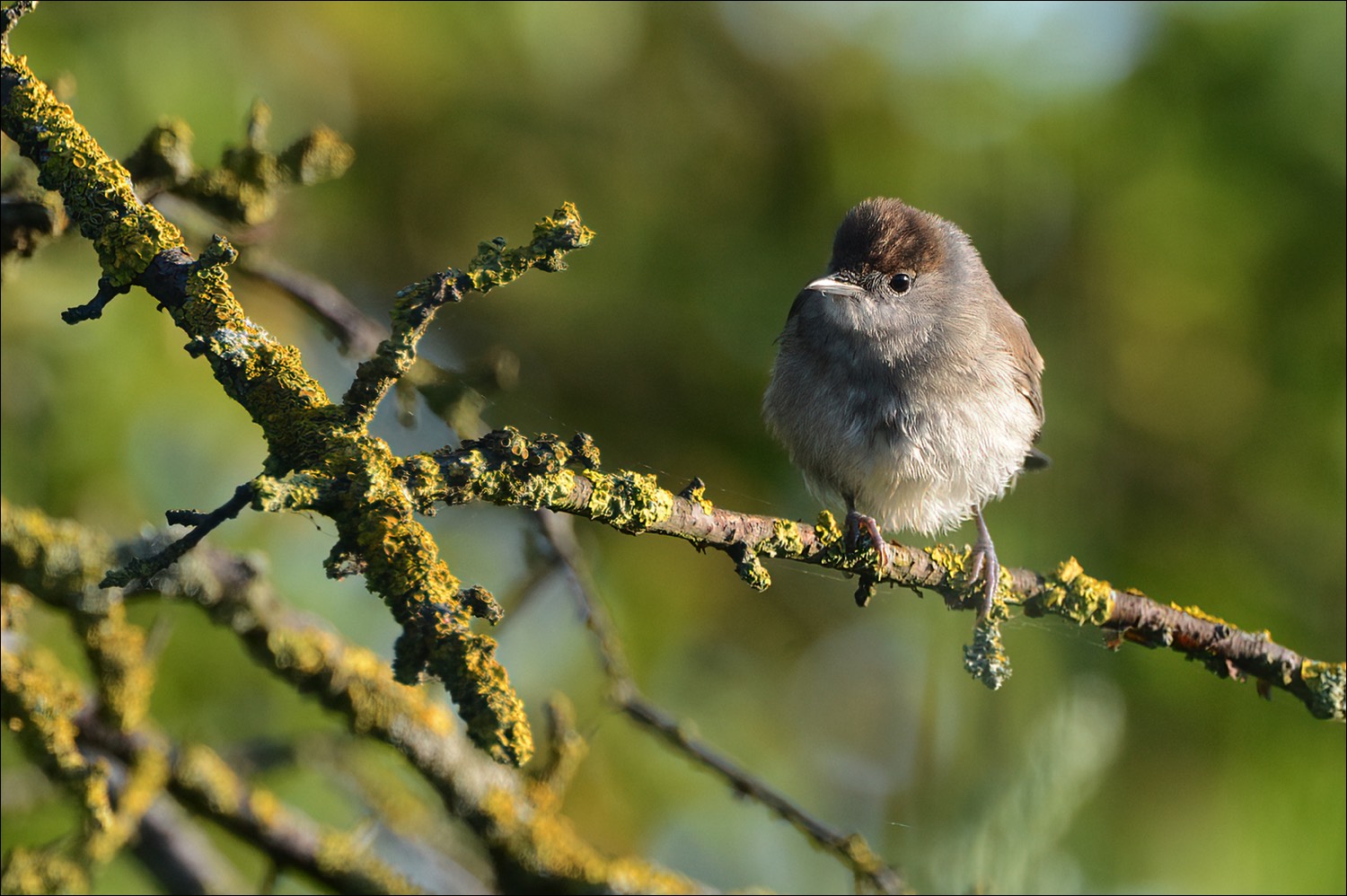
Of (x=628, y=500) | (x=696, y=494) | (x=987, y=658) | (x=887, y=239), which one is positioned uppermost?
(x=887, y=239)

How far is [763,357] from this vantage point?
13.0 ft

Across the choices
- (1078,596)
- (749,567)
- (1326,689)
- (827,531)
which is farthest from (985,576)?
(749,567)

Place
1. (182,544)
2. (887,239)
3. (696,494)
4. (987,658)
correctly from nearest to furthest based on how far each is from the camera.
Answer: (182,544) → (696,494) → (987,658) → (887,239)

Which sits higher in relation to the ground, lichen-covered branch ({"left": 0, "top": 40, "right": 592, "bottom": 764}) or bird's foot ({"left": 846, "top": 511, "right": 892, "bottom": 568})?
bird's foot ({"left": 846, "top": 511, "right": 892, "bottom": 568})

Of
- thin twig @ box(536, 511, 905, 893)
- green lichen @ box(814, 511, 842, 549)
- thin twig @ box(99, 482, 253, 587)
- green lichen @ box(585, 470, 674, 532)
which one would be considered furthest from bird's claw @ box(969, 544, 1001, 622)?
thin twig @ box(99, 482, 253, 587)

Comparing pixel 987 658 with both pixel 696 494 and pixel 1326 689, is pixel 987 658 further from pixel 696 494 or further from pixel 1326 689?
pixel 1326 689

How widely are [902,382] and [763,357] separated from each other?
1.90 ft

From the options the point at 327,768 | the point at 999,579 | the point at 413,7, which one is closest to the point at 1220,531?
the point at 999,579

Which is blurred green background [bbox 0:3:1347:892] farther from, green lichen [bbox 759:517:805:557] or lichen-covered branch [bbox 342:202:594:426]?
lichen-covered branch [bbox 342:202:594:426]

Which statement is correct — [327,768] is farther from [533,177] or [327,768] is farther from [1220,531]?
[1220,531]

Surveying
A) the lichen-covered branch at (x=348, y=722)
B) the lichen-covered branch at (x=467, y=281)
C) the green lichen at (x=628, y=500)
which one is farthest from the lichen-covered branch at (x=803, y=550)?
the lichen-covered branch at (x=348, y=722)

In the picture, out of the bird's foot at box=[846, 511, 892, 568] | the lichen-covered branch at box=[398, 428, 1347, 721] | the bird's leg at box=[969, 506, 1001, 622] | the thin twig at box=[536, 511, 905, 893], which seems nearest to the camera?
the lichen-covered branch at box=[398, 428, 1347, 721]

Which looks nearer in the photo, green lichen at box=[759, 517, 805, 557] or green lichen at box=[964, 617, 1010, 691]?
green lichen at box=[759, 517, 805, 557]

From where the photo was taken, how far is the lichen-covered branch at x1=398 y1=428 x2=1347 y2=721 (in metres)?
1.59
